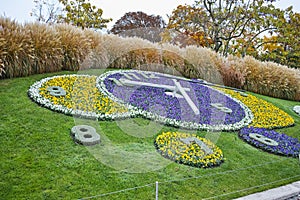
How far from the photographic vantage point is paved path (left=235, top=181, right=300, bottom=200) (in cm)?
288

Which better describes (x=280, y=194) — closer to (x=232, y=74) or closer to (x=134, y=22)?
(x=232, y=74)

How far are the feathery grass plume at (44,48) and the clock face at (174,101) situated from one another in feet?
3.80

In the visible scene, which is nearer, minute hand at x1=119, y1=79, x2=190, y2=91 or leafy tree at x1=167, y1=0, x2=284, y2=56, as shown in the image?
minute hand at x1=119, y1=79, x2=190, y2=91

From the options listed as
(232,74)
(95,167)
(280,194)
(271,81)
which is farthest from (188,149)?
(271,81)

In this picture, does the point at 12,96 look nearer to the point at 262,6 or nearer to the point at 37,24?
the point at 37,24

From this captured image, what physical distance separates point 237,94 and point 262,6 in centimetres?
782

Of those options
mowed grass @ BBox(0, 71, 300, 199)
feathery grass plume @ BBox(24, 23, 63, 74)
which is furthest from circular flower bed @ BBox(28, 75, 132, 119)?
feathery grass plume @ BBox(24, 23, 63, 74)

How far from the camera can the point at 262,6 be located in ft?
40.6

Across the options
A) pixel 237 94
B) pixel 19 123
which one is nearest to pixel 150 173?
pixel 19 123

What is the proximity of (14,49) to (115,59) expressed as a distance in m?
2.61

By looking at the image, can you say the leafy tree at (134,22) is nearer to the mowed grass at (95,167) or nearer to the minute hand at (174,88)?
the minute hand at (174,88)

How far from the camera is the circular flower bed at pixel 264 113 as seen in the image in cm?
534

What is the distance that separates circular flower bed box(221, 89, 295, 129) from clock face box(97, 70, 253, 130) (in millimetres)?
204

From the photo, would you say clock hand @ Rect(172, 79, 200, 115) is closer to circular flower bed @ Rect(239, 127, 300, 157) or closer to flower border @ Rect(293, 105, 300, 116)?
circular flower bed @ Rect(239, 127, 300, 157)
